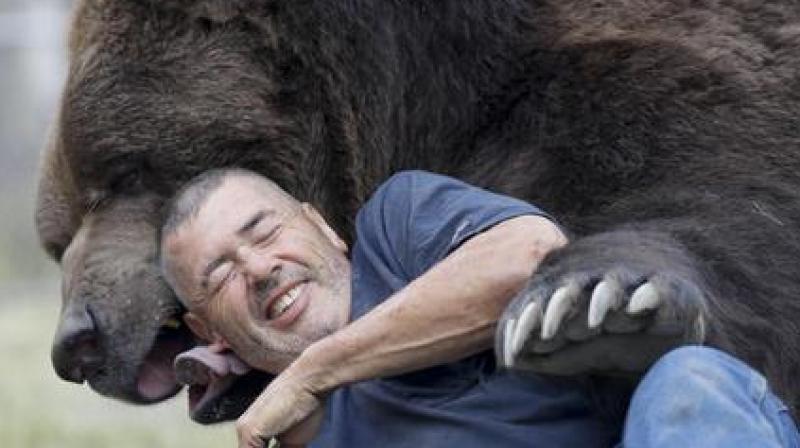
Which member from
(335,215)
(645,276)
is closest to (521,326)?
(645,276)

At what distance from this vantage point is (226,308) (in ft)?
16.7

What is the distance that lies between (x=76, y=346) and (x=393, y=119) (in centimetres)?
102

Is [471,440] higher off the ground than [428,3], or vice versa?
[428,3]

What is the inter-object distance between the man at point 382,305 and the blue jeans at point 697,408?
0.37m

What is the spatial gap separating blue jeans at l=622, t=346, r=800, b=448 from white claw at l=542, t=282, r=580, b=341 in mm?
224

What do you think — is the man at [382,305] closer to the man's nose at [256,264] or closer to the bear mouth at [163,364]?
the man's nose at [256,264]

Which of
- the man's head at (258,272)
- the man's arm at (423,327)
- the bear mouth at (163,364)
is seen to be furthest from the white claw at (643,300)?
the bear mouth at (163,364)

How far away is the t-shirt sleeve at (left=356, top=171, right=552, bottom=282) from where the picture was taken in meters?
4.78

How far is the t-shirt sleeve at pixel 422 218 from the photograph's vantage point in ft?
15.7

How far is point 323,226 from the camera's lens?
17.2 ft

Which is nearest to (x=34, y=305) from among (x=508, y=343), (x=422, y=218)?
(x=422, y=218)

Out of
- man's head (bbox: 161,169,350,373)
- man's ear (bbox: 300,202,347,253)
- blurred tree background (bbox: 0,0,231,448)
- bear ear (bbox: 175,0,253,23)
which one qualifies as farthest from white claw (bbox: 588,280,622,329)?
blurred tree background (bbox: 0,0,231,448)

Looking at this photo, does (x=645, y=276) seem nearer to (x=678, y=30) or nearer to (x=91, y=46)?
(x=678, y=30)

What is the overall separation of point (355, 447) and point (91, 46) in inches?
59.7
